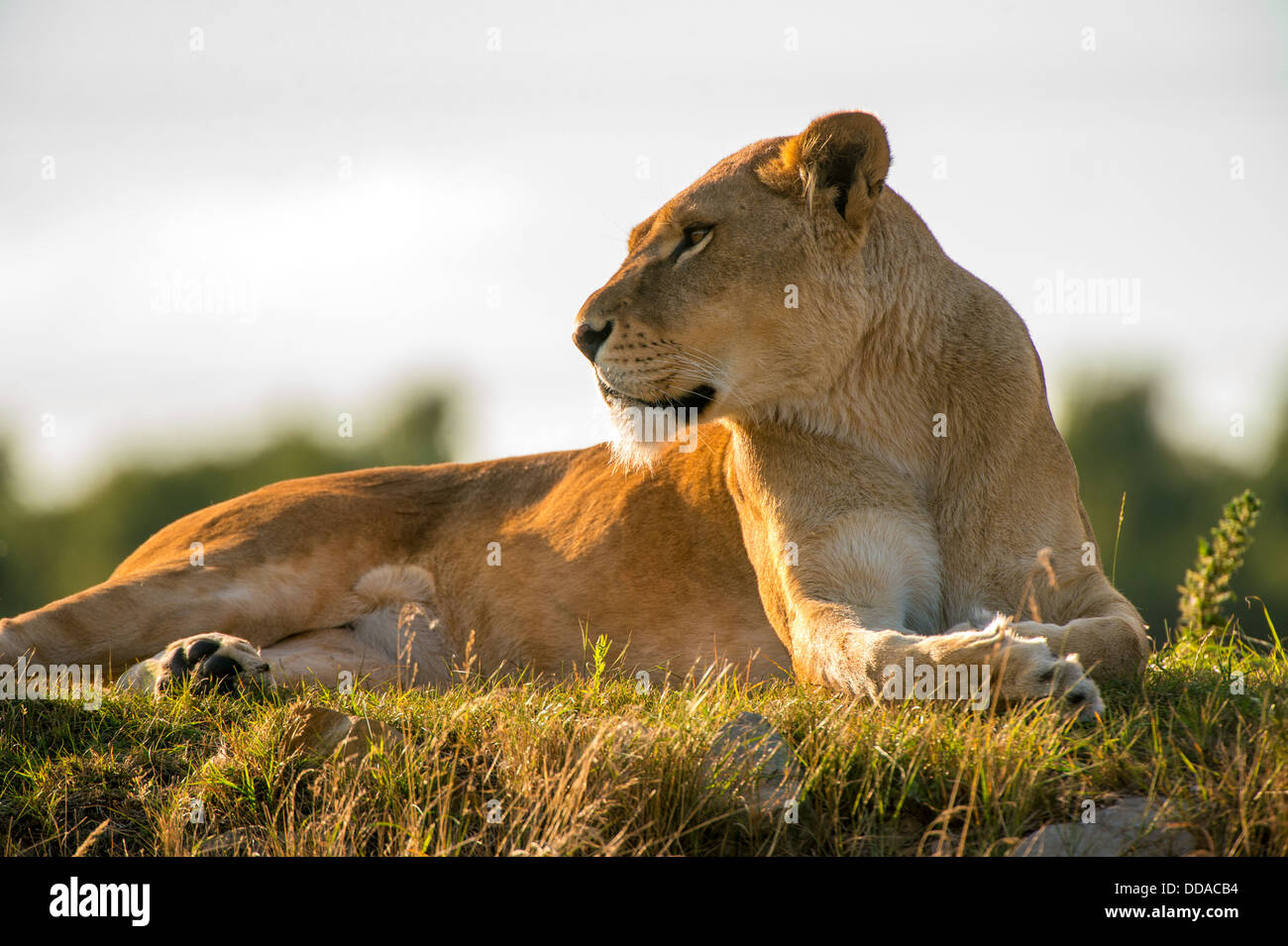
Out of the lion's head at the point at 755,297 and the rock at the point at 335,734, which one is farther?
the lion's head at the point at 755,297

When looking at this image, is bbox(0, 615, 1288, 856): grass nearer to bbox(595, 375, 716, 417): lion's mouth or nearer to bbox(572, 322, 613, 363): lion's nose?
bbox(595, 375, 716, 417): lion's mouth

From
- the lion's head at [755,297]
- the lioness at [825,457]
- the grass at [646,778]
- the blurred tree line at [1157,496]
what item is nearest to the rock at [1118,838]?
the grass at [646,778]

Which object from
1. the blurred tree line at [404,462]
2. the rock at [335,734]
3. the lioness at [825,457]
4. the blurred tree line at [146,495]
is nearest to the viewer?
the rock at [335,734]

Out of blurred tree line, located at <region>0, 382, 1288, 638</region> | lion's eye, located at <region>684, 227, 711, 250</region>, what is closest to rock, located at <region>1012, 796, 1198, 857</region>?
lion's eye, located at <region>684, 227, 711, 250</region>

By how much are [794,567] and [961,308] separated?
3.88 ft

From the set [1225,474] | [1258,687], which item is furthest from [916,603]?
[1225,474]

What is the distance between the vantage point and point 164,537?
6.41m

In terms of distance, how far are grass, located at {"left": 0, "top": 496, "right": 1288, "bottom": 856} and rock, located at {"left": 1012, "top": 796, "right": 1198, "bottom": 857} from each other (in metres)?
0.04

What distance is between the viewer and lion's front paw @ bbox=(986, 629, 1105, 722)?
3.44 meters

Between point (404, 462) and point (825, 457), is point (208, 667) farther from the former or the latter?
point (404, 462)

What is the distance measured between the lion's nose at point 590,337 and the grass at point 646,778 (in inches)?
49.5

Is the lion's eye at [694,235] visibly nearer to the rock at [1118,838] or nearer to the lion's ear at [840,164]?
the lion's ear at [840,164]

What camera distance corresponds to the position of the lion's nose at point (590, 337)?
177 inches
